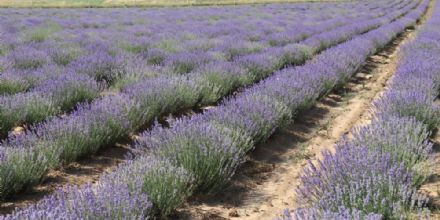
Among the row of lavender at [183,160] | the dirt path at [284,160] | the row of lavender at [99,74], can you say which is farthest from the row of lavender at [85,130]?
the dirt path at [284,160]

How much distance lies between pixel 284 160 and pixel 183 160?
132 centimetres

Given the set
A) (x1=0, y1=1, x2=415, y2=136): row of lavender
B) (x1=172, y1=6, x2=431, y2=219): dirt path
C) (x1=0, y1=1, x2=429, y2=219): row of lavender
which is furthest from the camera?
(x1=0, y1=1, x2=415, y2=136): row of lavender

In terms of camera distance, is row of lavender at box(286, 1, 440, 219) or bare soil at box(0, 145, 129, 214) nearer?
row of lavender at box(286, 1, 440, 219)

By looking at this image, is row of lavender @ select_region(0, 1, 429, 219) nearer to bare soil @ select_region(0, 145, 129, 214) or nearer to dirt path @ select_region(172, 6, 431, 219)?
dirt path @ select_region(172, 6, 431, 219)

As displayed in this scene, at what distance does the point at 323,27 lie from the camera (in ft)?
45.3

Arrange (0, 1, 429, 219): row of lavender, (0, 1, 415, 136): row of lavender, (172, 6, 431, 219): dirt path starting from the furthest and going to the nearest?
(0, 1, 415, 136): row of lavender
(172, 6, 431, 219): dirt path
(0, 1, 429, 219): row of lavender

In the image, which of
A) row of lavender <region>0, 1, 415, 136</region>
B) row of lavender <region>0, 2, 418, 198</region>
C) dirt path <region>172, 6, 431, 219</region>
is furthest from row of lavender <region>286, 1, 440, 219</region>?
row of lavender <region>0, 1, 415, 136</region>

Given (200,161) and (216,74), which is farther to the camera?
(216,74)

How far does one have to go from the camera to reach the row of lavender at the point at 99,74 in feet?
15.8

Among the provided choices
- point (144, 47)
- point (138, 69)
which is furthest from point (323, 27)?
point (138, 69)

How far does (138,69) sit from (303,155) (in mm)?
3454

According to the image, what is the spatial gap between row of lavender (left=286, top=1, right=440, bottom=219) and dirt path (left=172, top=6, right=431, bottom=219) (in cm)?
35

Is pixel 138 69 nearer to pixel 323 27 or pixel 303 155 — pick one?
pixel 303 155

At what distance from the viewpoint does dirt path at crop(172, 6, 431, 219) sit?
3244 millimetres
